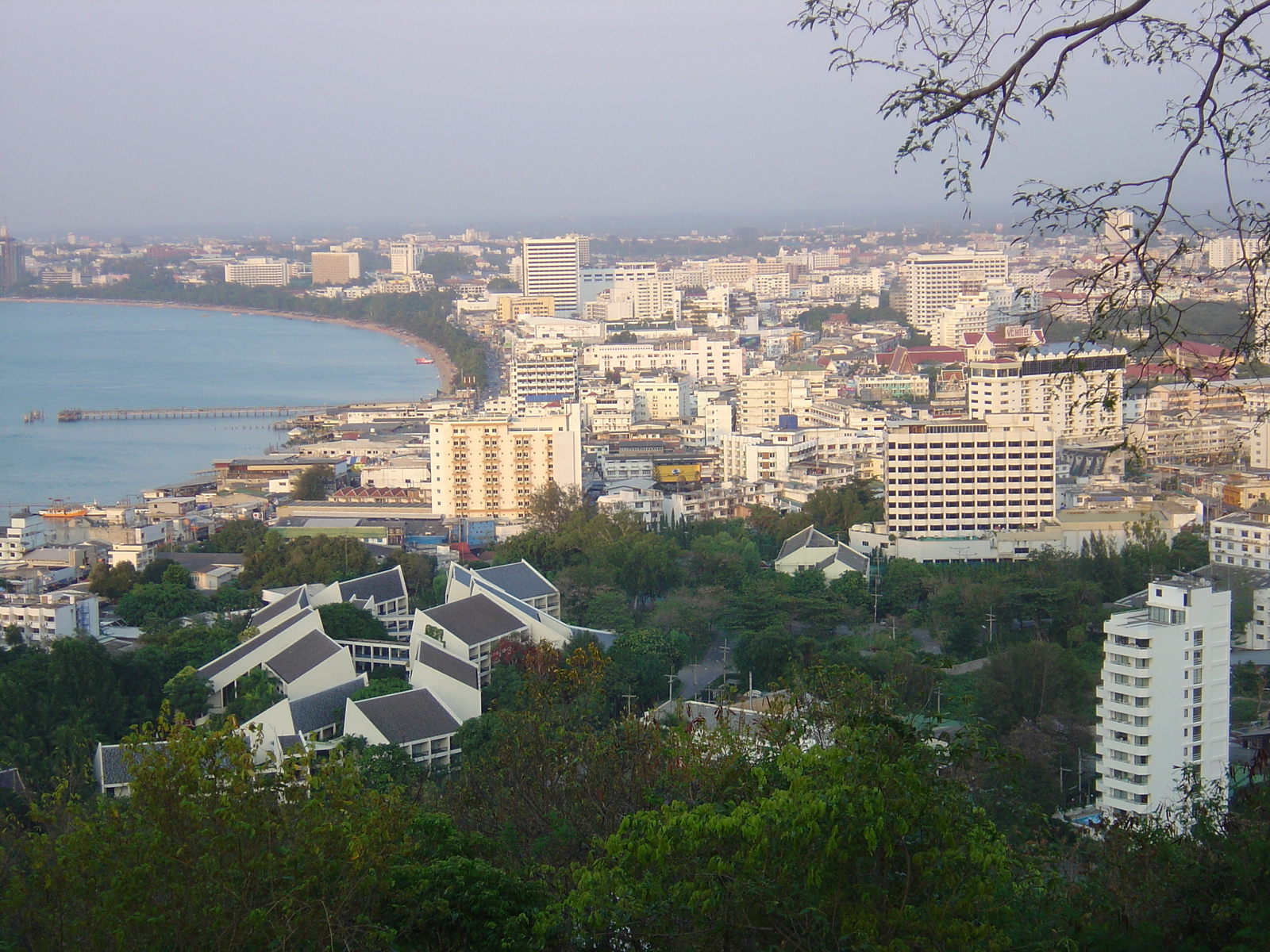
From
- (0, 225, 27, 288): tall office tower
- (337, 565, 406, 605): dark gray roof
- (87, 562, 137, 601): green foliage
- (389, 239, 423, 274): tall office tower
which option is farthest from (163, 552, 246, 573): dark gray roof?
(389, 239, 423, 274): tall office tower

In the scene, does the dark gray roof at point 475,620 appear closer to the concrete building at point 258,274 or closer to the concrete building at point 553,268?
the concrete building at point 553,268

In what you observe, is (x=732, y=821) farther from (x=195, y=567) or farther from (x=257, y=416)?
(x=257, y=416)

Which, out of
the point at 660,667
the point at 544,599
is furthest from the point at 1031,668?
the point at 544,599

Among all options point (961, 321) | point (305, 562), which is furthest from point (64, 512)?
point (961, 321)

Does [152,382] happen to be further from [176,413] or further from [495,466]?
[495,466]

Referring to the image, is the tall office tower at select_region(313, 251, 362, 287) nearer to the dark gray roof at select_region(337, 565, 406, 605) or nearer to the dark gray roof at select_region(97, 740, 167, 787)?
the dark gray roof at select_region(337, 565, 406, 605)

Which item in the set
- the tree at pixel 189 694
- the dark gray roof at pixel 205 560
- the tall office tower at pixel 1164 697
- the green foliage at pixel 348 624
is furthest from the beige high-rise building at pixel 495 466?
the tall office tower at pixel 1164 697
